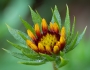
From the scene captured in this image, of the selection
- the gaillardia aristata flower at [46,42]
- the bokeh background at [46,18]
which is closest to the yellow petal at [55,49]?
the gaillardia aristata flower at [46,42]

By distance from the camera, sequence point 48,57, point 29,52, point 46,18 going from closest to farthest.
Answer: point 48,57 < point 29,52 < point 46,18

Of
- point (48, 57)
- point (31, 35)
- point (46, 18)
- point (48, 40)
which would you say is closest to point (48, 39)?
point (48, 40)

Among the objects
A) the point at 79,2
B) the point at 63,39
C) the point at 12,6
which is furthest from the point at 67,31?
the point at 79,2

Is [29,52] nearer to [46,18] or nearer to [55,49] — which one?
[55,49]

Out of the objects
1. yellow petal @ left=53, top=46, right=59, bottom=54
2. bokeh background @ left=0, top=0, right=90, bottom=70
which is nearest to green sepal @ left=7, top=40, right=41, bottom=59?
yellow petal @ left=53, top=46, right=59, bottom=54

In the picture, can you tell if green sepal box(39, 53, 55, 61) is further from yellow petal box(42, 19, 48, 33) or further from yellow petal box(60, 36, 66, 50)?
yellow petal box(42, 19, 48, 33)

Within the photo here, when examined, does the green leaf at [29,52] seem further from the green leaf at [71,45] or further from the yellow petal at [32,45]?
the green leaf at [71,45]
